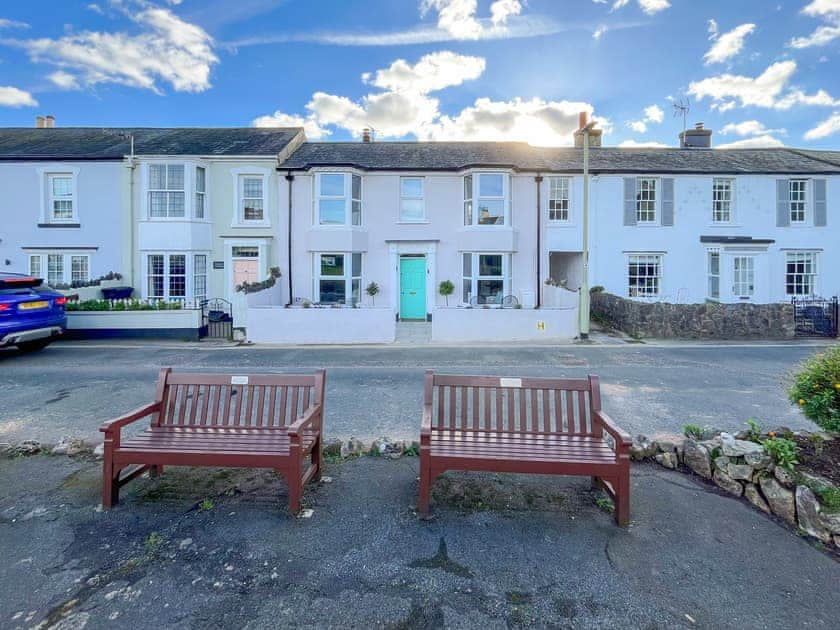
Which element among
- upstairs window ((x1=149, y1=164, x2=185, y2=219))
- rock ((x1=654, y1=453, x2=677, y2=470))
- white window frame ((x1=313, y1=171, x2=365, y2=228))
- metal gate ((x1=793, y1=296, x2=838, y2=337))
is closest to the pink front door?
upstairs window ((x1=149, y1=164, x2=185, y2=219))

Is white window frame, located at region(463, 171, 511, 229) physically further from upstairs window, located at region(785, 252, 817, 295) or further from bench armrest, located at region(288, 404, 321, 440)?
bench armrest, located at region(288, 404, 321, 440)

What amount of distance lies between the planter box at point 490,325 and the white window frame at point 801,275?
38.3ft

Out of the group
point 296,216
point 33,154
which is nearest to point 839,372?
point 296,216

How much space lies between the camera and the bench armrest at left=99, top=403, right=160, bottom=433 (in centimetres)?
377

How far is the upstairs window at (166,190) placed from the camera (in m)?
17.6

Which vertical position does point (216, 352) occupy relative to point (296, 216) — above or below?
below

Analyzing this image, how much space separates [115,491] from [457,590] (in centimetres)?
305

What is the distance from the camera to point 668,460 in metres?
4.59

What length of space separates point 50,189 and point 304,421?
21.3 metres

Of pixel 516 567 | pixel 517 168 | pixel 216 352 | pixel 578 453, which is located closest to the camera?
pixel 516 567

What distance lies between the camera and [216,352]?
39.8 ft

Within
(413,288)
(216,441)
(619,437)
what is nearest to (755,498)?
(619,437)

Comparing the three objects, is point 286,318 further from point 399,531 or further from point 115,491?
point 399,531

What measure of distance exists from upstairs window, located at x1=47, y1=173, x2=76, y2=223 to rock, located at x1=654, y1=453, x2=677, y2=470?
2238 centimetres
